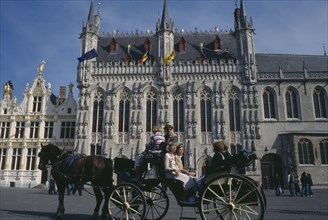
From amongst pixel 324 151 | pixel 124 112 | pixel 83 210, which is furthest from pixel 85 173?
pixel 324 151

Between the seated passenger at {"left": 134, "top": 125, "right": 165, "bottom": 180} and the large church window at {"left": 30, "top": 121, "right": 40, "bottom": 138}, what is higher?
the large church window at {"left": 30, "top": 121, "right": 40, "bottom": 138}

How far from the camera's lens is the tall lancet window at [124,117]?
29878mm

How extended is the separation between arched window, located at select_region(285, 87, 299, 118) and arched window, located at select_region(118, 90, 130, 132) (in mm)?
16926

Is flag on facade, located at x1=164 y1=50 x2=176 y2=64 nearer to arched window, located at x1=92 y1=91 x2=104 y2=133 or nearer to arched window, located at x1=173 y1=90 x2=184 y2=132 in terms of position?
arched window, located at x1=173 y1=90 x2=184 y2=132

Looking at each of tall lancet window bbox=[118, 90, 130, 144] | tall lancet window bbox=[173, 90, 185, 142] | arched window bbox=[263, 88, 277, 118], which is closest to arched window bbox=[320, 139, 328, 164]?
arched window bbox=[263, 88, 277, 118]

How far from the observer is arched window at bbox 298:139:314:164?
90.6ft

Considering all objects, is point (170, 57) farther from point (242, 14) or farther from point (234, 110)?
point (242, 14)

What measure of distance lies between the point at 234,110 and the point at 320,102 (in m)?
9.30

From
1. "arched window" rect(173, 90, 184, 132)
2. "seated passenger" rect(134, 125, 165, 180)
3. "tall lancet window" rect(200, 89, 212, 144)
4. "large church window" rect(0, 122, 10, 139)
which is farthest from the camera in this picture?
"large church window" rect(0, 122, 10, 139)

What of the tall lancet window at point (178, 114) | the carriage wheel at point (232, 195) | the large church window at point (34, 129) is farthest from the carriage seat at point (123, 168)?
the large church window at point (34, 129)

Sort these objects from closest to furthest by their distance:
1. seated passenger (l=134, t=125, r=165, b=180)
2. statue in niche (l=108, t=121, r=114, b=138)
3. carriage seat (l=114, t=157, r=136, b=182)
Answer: seated passenger (l=134, t=125, r=165, b=180)
carriage seat (l=114, t=157, r=136, b=182)
statue in niche (l=108, t=121, r=114, b=138)

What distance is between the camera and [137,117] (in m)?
29.9

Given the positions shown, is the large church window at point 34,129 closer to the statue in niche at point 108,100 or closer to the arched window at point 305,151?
the statue in niche at point 108,100

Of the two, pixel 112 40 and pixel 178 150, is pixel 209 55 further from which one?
pixel 178 150
